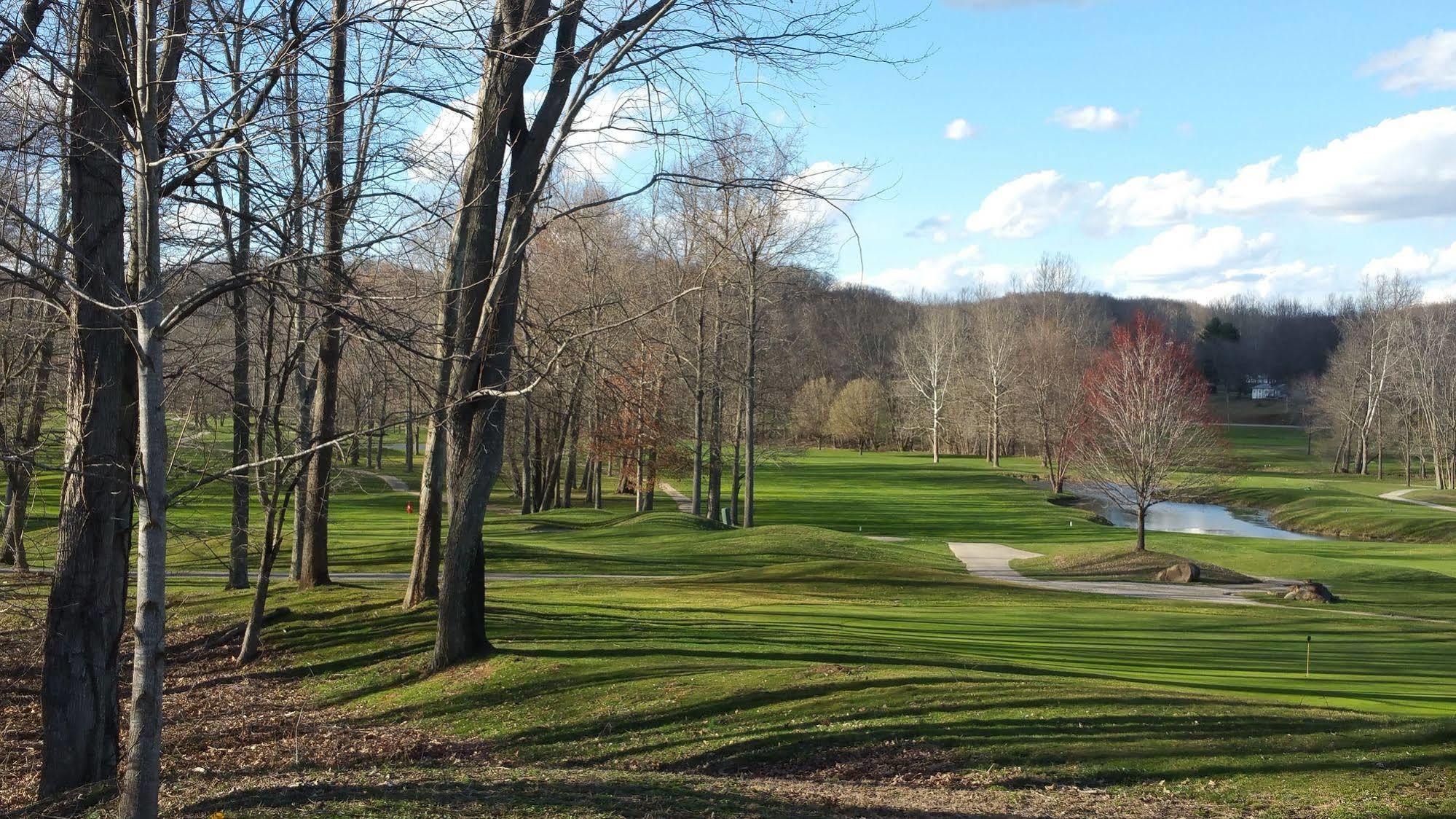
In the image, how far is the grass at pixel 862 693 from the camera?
748 centimetres

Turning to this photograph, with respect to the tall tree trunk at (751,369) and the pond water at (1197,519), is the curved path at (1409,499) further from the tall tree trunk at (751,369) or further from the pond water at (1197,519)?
the tall tree trunk at (751,369)

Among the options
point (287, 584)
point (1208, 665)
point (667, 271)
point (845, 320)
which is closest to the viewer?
point (1208, 665)

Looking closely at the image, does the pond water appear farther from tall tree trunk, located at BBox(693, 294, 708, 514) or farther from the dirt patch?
the dirt patch

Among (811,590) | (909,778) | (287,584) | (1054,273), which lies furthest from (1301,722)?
(1054,273)

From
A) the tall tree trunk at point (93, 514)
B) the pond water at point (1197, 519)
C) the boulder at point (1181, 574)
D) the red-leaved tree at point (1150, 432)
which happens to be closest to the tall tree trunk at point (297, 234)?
the tall tree trunk at point (93, 514)

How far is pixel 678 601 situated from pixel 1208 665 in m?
8.60

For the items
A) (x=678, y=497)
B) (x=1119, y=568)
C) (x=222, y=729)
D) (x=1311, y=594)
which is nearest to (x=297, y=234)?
(x=222, y=729)

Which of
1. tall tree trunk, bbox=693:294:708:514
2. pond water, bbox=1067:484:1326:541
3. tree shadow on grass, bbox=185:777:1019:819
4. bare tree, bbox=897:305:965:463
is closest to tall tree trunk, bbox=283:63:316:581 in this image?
tree shadow on grass, bbox=185:777:1019:819

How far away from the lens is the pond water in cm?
4694

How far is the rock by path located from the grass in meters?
26.9

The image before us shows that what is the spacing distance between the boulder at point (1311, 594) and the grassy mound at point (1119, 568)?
12.0ft

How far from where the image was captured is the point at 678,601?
18.2 meters

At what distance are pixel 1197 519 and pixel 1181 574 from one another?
2948cm

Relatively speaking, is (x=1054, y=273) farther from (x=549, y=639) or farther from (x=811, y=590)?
(x=549, y=639)
